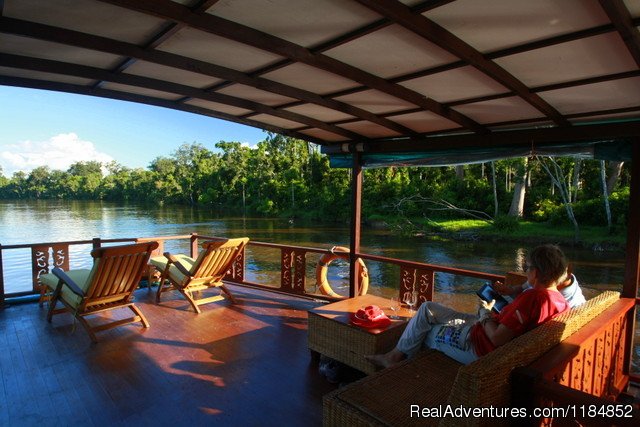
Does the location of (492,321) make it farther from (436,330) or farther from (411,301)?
(411,301)

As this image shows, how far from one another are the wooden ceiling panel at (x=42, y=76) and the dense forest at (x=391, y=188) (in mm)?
10064

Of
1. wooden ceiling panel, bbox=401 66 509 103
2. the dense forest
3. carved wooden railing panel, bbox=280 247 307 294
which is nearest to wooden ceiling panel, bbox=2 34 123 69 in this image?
wooden ceiling panel, bbox=401 66 509 103

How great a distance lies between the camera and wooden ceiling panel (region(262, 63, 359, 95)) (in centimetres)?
256

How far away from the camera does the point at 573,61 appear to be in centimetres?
206

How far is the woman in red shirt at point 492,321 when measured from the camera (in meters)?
1.92

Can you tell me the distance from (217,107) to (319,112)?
3.14 ft

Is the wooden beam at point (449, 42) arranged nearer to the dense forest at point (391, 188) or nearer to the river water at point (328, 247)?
the river water at point (328, 247)

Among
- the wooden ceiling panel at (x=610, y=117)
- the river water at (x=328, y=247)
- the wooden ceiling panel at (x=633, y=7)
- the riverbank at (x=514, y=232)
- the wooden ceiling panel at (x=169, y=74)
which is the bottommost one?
the river water at (x=328, y=247)

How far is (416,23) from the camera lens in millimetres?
1746

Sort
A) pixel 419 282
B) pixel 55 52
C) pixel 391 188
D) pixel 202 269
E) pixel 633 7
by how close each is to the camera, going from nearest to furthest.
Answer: pixel 633 7
pixel 55 52
pixel 419 282
pixel 202 269
pixel 391 188

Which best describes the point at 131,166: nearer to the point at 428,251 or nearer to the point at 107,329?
the point at 428,251

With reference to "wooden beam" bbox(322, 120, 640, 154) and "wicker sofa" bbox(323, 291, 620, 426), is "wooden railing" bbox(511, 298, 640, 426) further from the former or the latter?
"wooden beam" bbox(322, 120, 640, 154)

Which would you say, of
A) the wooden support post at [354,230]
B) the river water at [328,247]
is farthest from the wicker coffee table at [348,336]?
the river water at [328,247]

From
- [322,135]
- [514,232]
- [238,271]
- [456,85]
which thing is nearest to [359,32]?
[456,85]
